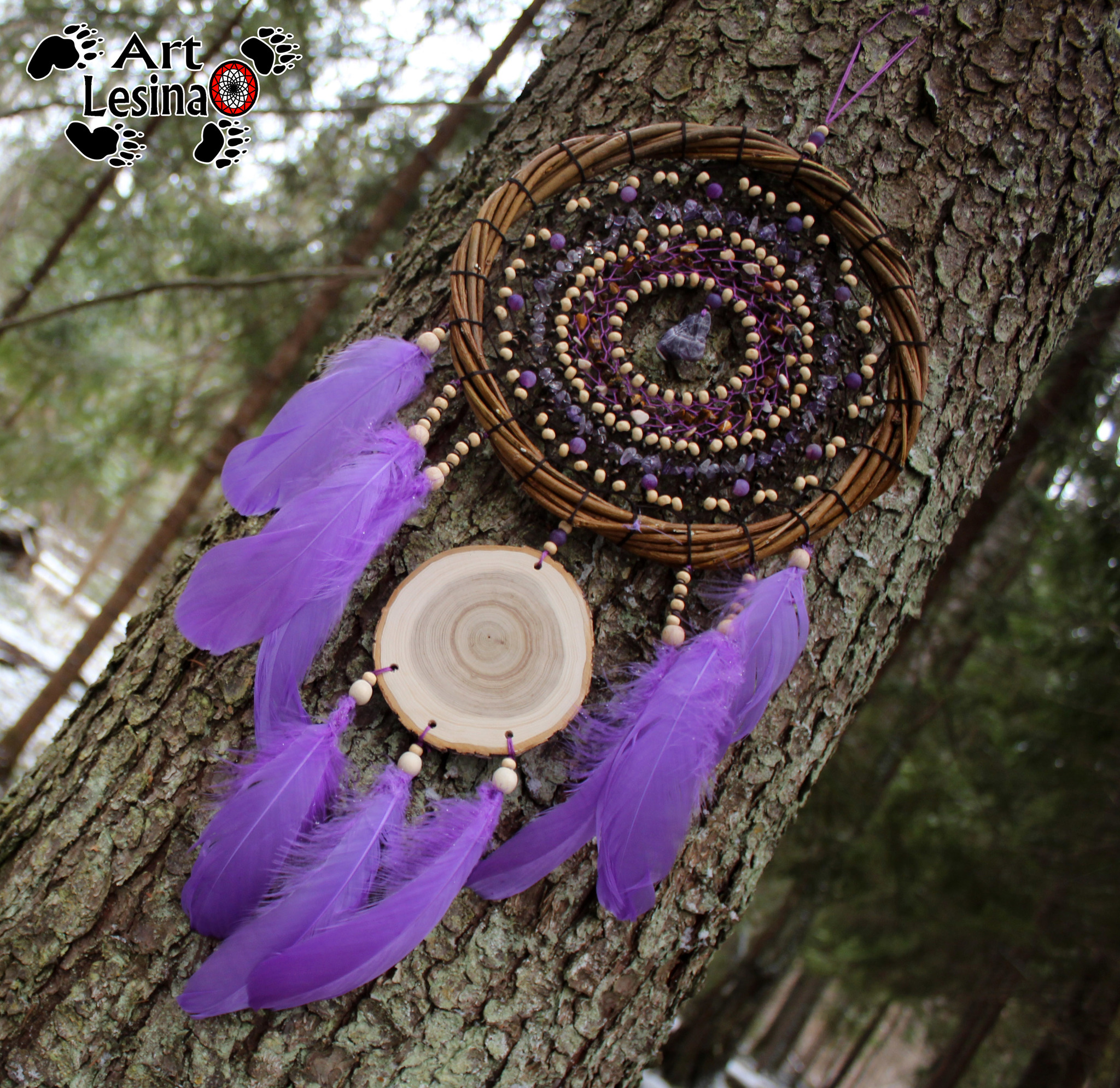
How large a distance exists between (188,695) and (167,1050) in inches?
19.9

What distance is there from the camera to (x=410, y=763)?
1.16 metres

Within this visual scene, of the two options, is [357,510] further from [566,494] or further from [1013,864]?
[1013,864]

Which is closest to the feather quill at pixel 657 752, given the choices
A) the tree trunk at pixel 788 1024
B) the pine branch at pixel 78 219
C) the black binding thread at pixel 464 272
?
the black binding thread at pixel 464 272

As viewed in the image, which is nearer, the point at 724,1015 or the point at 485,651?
the point at 485,651

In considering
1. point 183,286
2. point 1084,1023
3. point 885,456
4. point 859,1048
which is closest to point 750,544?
point 885,456

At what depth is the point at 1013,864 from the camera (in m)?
4.52

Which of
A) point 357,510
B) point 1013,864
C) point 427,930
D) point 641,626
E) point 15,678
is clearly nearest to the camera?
point 427,930

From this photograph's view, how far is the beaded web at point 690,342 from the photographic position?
1.37m

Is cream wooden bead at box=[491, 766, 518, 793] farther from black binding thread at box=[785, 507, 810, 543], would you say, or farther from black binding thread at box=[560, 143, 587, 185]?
black binding thread at box=[560, 143, 587, 185]

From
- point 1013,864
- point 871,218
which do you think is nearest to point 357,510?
point 871,218

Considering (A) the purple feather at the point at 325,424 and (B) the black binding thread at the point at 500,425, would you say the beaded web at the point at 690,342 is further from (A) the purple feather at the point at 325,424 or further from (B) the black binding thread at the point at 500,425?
(A) the purple feather at the point at 325,424

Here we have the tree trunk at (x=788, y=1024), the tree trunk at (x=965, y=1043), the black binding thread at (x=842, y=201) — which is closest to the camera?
the black binding thread at (x=842, y=201)

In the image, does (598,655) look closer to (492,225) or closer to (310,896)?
(310,896)

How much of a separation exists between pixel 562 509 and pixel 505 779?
435 millimetres
